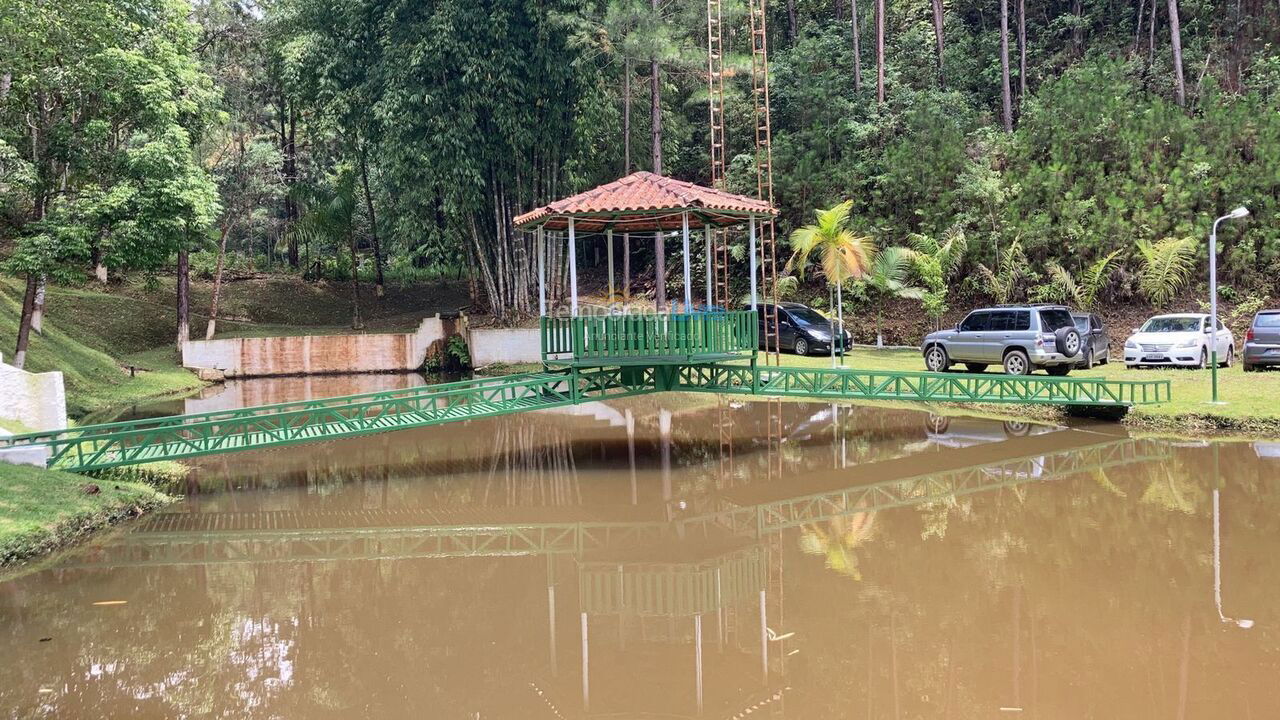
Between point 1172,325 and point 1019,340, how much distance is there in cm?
397

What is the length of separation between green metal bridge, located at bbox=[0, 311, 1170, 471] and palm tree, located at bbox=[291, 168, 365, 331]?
2031cm

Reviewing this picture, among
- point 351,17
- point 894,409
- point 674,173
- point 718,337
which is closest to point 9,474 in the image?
point 718,337

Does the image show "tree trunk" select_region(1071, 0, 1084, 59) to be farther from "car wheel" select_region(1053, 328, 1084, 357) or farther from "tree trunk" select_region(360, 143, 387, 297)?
"tree trunk" select_region(360, 143, 387, 297)

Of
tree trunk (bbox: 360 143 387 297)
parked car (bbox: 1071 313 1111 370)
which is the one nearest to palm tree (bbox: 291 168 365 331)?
tree trunk (bbox: 360 143 387 297)

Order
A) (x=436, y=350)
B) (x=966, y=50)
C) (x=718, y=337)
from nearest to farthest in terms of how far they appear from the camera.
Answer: (x=718, y=337), (x=436, y=350), (x=966, y=50)

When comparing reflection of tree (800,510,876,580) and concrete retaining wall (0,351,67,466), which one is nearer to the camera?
reflection of tree (800,510,876,580)

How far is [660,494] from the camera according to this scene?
11539mm

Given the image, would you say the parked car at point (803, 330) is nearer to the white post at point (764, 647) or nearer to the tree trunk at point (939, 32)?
the tree trunk at point (939, 32)

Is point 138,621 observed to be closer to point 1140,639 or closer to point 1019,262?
point 1140,639

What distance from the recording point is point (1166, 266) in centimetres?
2161

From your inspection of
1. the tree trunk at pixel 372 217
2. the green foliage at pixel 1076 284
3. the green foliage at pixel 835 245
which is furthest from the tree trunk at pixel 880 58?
the tree trunk at pixel 372 217

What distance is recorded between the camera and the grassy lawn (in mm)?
13766

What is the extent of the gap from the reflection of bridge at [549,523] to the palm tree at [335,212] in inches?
907

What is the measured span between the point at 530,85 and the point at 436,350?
9058 mm
